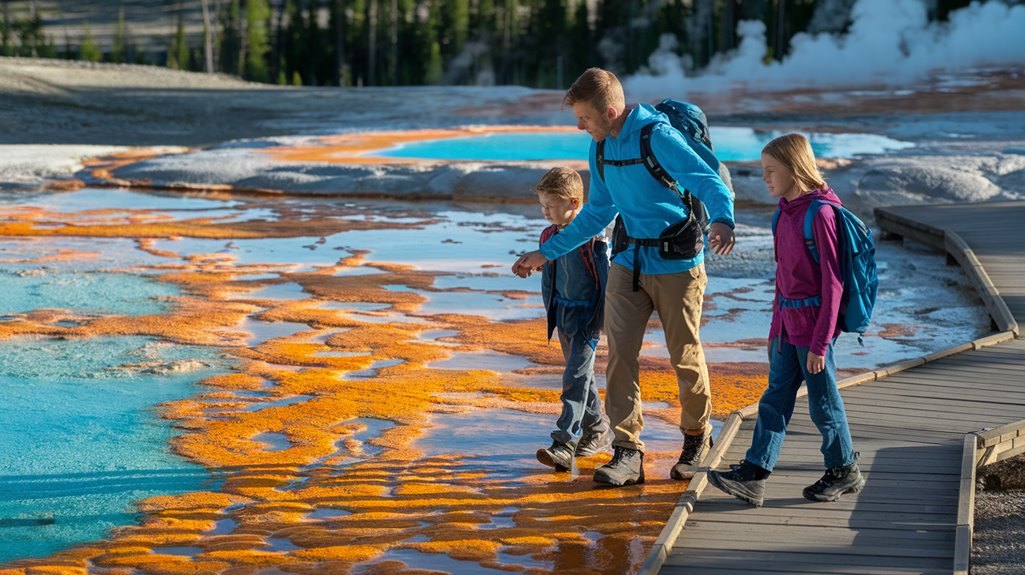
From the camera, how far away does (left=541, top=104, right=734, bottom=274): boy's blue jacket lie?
13.0ft

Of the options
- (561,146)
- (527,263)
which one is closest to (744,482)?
(527,263)

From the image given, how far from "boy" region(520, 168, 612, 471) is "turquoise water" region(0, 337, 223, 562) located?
135 cm

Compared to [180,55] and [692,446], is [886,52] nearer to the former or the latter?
[692,446]

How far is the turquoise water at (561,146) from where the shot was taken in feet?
63.7

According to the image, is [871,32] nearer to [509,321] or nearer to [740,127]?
[740,127]

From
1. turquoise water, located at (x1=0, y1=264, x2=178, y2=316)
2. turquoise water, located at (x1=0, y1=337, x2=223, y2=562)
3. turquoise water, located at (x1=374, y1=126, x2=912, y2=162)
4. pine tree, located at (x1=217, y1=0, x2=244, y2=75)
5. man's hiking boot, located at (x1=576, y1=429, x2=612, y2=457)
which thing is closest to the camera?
turquoise water, located at (x1=0, y1=337, x2=223, y2=562)

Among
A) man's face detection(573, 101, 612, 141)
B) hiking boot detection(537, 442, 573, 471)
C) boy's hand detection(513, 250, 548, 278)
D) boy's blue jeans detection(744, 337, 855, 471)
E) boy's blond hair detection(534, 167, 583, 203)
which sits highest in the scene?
man's face detection(573, 101, 612, 141)

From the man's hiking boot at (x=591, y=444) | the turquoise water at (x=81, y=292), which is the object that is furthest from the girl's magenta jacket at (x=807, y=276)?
the turquoise water at (x=81, y=292)

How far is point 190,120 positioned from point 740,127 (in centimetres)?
1142

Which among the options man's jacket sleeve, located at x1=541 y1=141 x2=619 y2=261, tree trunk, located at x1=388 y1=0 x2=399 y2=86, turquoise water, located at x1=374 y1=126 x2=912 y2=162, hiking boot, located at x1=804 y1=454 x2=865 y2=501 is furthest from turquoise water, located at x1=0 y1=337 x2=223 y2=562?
tree trunk, located at x1=388 y1=0 x2=399 y2=86

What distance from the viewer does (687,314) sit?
414cm

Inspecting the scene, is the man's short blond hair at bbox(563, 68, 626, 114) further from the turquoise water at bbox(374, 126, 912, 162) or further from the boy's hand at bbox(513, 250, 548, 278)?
the turquoise water at bbox(374, 126, 912, 162)

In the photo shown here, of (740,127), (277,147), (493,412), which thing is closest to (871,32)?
(740,127)

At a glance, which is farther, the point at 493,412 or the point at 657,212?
the point at 493,412
